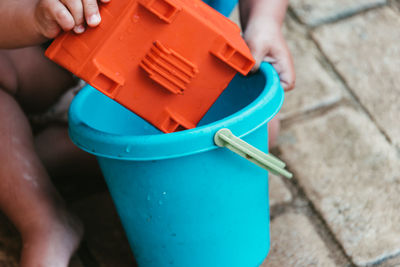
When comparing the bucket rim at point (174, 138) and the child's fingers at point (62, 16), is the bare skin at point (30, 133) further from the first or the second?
the bucket rim at point (174, 138)

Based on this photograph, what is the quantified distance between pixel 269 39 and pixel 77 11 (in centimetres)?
46

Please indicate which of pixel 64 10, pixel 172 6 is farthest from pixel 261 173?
pixel 64 10

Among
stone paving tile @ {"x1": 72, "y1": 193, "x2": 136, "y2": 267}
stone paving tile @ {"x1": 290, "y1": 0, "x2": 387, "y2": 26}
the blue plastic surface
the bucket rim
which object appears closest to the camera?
the bucket rim

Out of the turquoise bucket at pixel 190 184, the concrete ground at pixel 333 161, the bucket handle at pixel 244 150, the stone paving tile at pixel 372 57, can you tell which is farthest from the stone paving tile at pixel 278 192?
the bucket handle at pixel 244 150

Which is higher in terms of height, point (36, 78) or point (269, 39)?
point (269, 39)

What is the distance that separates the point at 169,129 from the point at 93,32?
0.73 feet

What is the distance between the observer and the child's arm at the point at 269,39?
3.75ft

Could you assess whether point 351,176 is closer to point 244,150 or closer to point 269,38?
point 269,38

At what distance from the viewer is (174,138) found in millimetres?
849

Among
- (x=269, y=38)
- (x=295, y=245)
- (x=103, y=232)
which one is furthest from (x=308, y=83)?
(x=103, y=232)

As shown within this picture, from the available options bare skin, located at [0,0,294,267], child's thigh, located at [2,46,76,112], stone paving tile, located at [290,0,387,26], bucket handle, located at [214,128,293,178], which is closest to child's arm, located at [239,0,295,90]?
bare skin, located at [0,0,294,267]

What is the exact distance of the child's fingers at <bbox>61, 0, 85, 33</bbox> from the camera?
882 millimetres

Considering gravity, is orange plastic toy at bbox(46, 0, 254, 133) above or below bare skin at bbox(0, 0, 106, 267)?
above

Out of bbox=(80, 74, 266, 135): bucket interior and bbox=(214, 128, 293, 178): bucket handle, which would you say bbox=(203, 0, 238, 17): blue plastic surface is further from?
bbox=(214, 128, 293, 178): bucket handle
